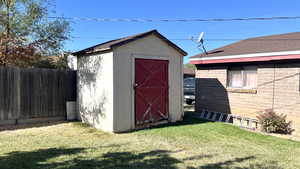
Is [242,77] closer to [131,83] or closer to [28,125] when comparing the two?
[131,83]

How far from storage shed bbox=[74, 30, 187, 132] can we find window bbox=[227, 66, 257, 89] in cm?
221

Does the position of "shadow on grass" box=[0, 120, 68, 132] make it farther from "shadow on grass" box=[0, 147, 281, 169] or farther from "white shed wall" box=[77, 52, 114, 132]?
"shadow on grass" box=[0, 147, 281, 169]

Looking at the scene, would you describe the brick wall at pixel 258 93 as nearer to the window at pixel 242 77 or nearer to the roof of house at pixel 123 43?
the window at pixel 242 77

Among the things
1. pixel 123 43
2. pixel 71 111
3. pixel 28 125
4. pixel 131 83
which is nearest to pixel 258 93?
pixel 131 83

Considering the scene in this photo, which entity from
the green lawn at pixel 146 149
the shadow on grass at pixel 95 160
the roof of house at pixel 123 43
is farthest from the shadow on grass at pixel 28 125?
the roof of house at pixel 123 43

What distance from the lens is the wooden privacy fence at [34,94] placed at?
20.3 feet

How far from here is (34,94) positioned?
662 centimetres

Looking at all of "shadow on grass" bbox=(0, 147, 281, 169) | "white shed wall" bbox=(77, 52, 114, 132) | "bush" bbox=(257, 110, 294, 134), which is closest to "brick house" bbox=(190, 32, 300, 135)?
"bush" bbox=(257, 110, 294, 134)

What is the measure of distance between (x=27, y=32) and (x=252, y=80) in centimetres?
917

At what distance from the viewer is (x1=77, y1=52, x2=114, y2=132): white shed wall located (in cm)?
579

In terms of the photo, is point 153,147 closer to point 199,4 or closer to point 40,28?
point 40,28

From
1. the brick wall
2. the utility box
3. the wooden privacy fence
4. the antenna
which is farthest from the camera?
the antenna

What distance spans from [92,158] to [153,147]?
140cm

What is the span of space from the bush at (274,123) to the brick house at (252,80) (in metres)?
0.20
